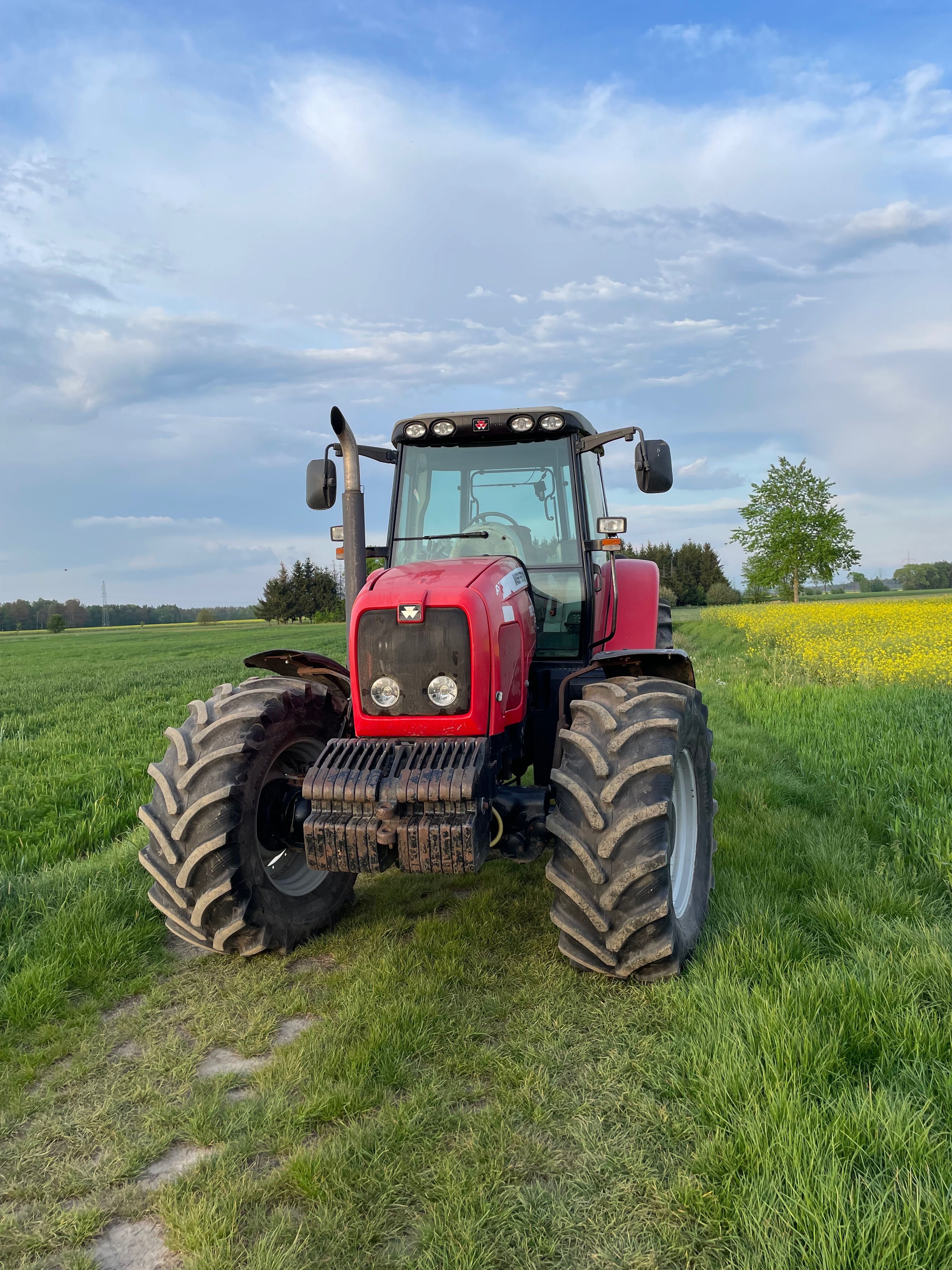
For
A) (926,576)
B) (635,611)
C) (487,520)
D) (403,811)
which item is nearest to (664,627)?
(635,611)

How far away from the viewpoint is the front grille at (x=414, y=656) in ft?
12.4

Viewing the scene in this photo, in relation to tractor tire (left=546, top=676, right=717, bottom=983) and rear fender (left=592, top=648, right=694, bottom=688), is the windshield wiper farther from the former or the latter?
tractor tire (left=546, top=676, right=717, bottom=983)

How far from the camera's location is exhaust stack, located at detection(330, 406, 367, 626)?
4426mm

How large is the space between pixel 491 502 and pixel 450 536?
36 centimetres

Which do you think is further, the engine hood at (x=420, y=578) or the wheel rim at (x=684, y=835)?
the wheel rim at (x=684, y=835)

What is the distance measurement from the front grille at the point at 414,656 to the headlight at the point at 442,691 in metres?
0.01

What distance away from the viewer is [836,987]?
10.7 ft

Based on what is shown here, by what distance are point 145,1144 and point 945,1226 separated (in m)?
2.35

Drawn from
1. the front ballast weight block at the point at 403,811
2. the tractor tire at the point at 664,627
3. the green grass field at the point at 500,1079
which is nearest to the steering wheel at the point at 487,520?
the front ballast weight block at the point at 403,811

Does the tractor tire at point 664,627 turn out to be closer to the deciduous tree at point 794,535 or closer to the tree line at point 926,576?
the deciduous tree at point 794,535

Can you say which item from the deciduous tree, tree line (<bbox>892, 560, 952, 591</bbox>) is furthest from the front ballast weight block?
tree line (<bbox>892, 560, 952, 591</bbox>)

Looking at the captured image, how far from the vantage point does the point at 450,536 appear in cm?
475

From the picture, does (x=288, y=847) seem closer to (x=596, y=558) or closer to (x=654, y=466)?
(x=596, y=558)

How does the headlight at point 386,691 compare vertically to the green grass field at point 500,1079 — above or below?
above
